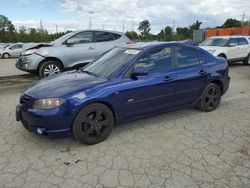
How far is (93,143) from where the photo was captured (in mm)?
3977

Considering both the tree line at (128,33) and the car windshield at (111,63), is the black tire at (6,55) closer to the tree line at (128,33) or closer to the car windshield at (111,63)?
the tree line at (128,33)

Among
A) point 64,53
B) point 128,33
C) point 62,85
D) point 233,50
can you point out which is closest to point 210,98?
point 62,85

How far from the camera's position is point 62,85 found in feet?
13.1

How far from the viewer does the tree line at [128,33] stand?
49.4 m

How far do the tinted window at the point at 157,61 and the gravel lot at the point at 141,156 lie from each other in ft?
3.30

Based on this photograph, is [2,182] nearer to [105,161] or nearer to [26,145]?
[26,145]

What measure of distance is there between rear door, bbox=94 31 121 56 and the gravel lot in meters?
4.60

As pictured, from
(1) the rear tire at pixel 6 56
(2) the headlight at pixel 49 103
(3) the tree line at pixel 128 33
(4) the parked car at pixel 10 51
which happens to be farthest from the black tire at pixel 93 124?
(3) the tree line at pixel 128 33

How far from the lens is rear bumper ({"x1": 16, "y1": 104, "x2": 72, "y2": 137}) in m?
3.62

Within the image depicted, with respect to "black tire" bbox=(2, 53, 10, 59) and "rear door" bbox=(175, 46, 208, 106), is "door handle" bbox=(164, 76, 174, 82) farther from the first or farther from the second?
"black tire" bbox=(2, 53, 10, 59)

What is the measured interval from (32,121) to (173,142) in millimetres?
2087

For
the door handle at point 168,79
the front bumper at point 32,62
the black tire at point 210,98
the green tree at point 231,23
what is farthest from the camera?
the green tree at point 231,23

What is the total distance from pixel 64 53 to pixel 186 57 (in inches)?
181

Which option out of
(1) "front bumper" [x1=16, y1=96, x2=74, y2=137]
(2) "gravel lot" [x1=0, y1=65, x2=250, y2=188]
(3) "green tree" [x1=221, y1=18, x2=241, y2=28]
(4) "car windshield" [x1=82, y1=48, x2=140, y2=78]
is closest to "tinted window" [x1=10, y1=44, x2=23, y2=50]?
(2) "gravel lot" [x1=0, y1=65, x2=250, y2=188]
